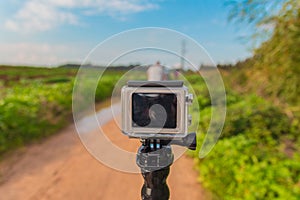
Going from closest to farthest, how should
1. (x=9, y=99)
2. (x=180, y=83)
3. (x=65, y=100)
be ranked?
(x=180, y=83) < (x=9, y=99) < (x=65, y=100)

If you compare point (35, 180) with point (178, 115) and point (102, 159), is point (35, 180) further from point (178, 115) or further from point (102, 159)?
point (178, 115)

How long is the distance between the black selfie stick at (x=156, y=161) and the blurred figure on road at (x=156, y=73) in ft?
0.56

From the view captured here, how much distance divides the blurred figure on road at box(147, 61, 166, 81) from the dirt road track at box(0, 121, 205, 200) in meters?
2.22

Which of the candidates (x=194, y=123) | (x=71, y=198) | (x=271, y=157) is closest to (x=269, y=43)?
(x=271, y=157)

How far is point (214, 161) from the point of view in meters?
3.05

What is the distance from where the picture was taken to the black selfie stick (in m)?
0.74

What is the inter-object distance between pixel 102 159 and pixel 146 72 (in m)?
0.29

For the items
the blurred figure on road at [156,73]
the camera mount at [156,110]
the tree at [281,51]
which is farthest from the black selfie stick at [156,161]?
the tree at [281,51]

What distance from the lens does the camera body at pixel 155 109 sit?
658mm

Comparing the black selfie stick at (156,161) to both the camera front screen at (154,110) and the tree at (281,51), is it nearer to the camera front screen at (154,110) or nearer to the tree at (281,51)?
the camera front screen at (154,110)

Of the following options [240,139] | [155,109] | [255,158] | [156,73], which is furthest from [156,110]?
[240,139]

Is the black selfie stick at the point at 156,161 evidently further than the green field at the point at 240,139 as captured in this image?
No

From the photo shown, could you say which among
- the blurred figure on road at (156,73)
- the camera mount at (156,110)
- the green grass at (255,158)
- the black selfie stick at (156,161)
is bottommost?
the green grass at (255,158)

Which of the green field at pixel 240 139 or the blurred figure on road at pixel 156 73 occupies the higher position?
the blurred figure on road at pixel 156 73
